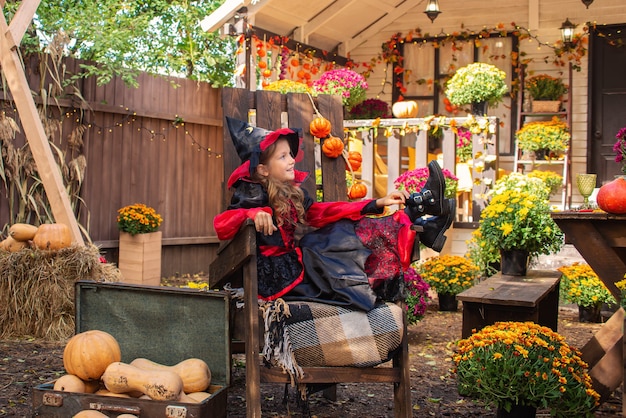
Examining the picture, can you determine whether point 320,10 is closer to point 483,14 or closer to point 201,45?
point 201,45

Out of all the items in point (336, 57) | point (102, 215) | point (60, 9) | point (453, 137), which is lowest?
point (102, 215)

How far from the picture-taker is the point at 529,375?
8.89ft

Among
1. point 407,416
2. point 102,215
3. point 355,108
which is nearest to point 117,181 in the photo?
point 102,215

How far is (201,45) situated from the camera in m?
9.27

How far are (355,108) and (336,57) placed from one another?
1.55 metres

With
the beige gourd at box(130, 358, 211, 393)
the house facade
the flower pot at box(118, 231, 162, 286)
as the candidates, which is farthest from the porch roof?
the beige gourd at box(130, 358, 211, 393)

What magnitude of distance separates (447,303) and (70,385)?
3788mm

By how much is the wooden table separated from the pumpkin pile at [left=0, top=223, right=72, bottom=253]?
307 cm

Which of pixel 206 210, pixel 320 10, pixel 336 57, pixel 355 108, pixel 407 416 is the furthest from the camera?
pixel 336 57

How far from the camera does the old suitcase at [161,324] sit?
275cm

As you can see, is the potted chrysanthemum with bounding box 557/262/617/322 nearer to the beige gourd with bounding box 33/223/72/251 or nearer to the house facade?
the house facade

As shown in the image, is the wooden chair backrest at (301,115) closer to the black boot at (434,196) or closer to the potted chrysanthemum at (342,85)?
the black boot at (434,196)

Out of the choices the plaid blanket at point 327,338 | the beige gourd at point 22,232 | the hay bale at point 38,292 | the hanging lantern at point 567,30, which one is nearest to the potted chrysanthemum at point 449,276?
the hay bale at point 38,292

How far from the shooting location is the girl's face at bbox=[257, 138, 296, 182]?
3.08 meters
